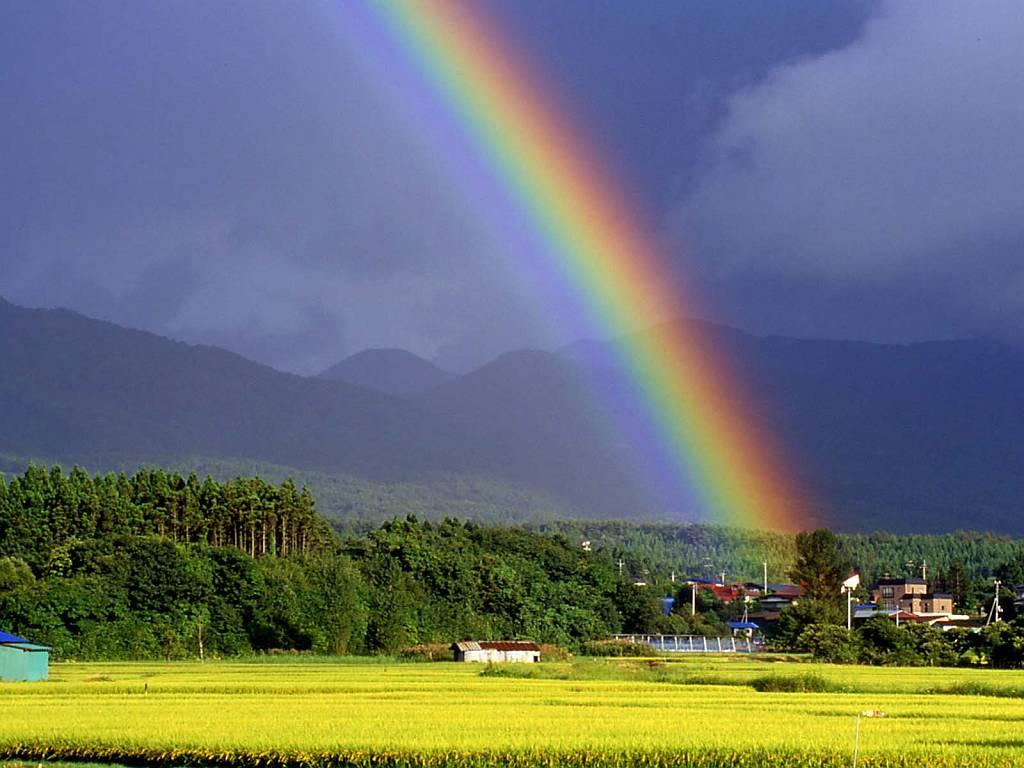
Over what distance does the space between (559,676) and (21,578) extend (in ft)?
122

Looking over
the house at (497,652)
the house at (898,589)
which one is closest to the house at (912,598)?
the house at (898,589)

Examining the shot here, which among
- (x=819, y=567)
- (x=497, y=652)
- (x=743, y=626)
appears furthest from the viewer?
(x=743, y=626)

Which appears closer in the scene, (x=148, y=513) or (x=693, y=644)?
(x=693, y=644)

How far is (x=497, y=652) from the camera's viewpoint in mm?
75875

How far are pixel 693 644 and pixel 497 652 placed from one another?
19637 millimetres

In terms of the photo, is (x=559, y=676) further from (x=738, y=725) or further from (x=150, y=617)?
(x=150, y=617)

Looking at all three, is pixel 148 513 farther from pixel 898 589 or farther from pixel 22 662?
pixel 898 589

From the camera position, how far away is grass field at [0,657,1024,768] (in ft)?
95.3

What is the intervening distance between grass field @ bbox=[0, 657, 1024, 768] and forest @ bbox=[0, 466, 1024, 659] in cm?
2043

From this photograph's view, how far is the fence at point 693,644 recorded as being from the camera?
88812 mm

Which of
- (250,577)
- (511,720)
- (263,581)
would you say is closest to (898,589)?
(263,581)

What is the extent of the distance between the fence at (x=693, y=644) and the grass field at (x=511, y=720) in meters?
32.6

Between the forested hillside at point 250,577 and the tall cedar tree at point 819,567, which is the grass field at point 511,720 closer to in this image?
the forested hillside at point 250,577

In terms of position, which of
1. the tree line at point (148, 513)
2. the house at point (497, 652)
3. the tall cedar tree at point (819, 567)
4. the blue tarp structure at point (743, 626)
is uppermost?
the tree line at point (148, 513)
